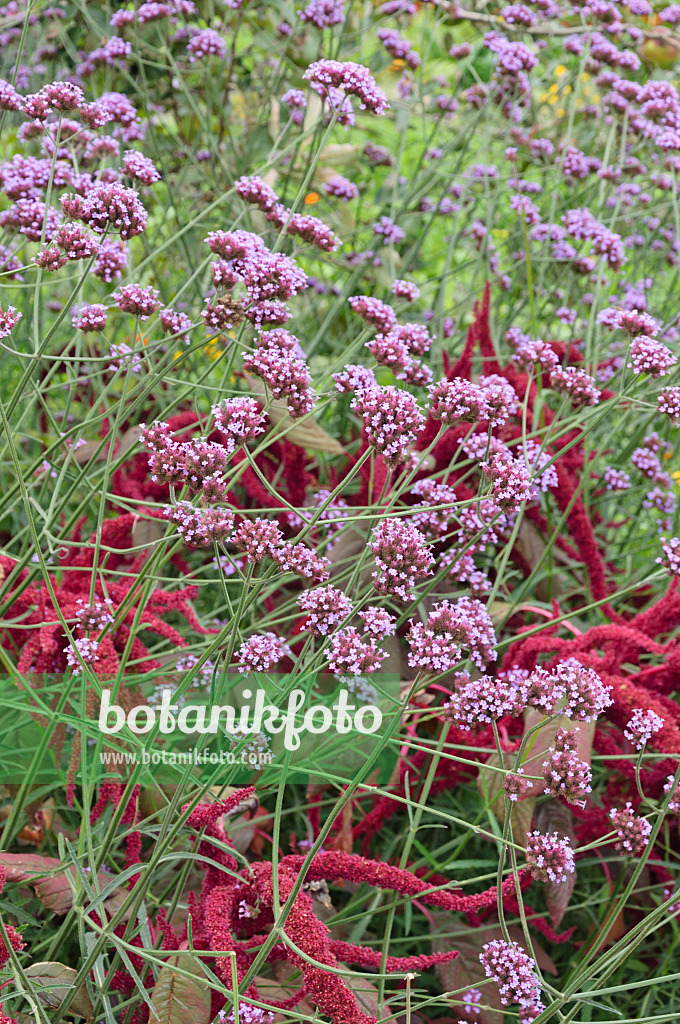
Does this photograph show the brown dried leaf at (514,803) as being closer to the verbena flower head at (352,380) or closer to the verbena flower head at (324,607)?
the verbena flower head at (324,607)

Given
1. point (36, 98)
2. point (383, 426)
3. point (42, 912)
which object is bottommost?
point (42, 912)

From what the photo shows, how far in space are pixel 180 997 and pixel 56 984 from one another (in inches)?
4.9

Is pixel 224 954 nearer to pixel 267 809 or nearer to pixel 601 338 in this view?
pixel 267 809

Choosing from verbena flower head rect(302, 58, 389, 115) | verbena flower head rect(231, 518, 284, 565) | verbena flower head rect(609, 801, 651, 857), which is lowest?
verbena flower head rect(609, 801, 651, 857)

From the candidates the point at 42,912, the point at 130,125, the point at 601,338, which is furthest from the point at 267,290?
the point at 130,125

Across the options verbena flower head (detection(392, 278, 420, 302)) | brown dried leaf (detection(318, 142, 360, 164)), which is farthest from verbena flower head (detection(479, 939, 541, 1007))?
brown dried leaf (detection(318, 142, 360, 164))

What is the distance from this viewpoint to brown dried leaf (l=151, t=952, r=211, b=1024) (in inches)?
34.6

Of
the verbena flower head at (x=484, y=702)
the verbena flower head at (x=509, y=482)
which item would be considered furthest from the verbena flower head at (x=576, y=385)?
the verbena flower head at (x=484, y=702)

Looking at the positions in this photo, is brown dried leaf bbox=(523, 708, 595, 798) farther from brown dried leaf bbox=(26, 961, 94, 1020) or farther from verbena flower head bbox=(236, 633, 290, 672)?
brown dried leaf bbox=(26, 961, 94, 1020)

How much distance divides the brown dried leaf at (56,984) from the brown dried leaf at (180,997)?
0.08 m

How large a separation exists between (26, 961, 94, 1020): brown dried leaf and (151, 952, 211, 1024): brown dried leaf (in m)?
0.08

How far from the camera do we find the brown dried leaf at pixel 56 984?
0.92 meters

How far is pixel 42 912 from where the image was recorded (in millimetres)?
1238

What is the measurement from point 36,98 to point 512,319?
4.12 ft
